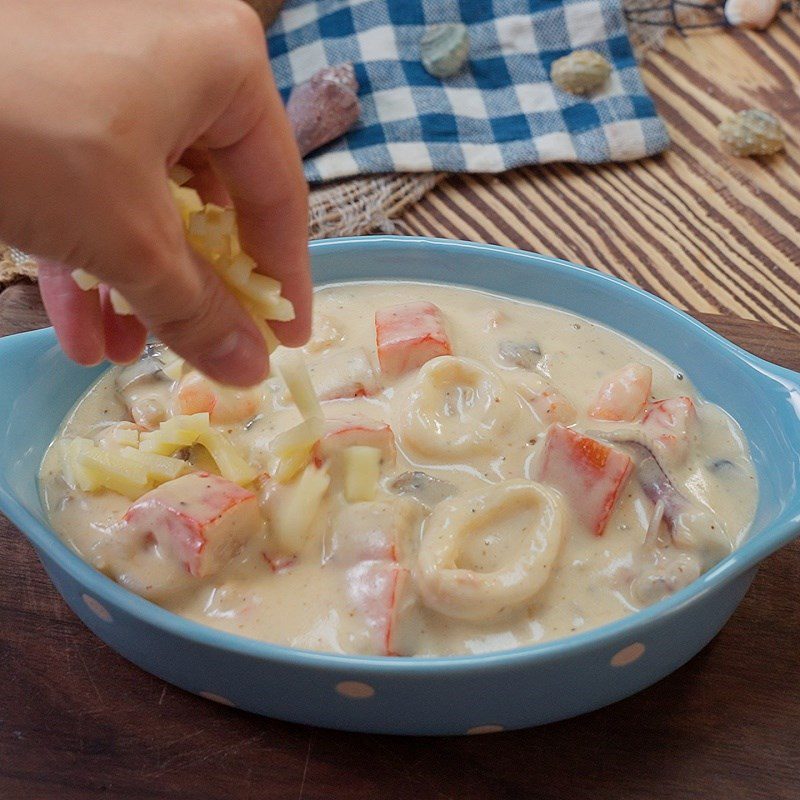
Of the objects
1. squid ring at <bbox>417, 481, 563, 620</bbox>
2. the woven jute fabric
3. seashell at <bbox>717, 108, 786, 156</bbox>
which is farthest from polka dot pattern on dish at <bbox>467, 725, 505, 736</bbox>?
seashell at <bbox>717, 108, 786, 156</bbox>

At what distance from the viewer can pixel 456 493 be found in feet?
5.18

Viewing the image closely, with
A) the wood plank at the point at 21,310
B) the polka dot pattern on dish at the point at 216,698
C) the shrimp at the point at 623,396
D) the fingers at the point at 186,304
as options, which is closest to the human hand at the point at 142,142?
the fingers at the point at 186,304

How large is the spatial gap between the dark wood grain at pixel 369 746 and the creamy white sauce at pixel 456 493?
141mm

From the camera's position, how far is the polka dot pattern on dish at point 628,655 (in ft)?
4.36

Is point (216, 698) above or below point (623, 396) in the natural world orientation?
below

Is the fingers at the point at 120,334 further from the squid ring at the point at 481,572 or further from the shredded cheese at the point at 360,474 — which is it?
the squid ring at the point at 481,572

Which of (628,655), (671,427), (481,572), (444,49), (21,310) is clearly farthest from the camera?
(444,49)

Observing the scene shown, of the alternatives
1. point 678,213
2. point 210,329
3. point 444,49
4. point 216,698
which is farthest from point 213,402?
point 444,49

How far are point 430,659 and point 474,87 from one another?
2075 millimetres

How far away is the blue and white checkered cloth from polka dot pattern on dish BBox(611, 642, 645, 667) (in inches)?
65.2

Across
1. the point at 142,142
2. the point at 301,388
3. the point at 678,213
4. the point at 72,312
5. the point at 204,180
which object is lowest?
the point at 678,213

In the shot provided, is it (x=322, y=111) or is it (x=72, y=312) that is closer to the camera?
(x=72, y=312)

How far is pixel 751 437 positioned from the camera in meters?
1.69

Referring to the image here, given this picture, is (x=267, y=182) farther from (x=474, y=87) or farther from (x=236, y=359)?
(x=474, y=87)
